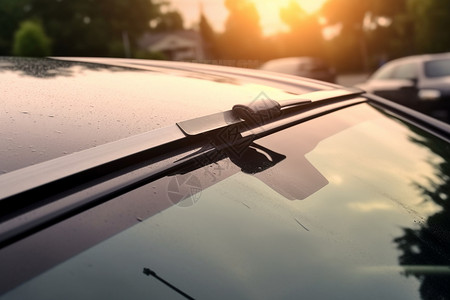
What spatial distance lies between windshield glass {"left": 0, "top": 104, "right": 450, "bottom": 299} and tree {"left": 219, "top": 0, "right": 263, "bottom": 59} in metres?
52.1

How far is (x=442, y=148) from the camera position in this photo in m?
1.57

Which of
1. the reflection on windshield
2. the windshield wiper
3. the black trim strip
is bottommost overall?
the reflection on windshield

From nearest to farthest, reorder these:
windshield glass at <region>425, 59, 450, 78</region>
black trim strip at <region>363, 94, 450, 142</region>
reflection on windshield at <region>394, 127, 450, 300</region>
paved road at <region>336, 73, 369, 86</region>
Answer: reflection on windshield at <region>394, 127, 450, 300</region> → black trim strip at <region>363, 94, 450, 142</region> → windshield glass at <region>425, 59, 450, 78</region> → paved road at <region>336, 73, 369, 86</region>

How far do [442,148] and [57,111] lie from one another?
1258mm

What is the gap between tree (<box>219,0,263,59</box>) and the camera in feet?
176

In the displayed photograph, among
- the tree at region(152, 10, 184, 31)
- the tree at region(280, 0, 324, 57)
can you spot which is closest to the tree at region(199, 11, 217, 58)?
the tree at region(152, 10, 184, 31)

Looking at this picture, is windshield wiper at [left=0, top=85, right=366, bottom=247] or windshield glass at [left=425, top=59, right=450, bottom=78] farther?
windshield glass at [left=425, top=59, right=450, bottom=78]

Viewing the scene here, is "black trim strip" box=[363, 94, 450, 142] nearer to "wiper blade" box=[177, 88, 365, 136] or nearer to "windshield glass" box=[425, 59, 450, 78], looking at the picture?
"wiper blade" box=[177, 88, 365, 136]

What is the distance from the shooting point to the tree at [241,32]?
53531 millimetres

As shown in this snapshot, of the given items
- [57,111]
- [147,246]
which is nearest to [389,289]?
[147,246]

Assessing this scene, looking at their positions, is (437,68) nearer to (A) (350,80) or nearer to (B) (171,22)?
(A) (350,80)

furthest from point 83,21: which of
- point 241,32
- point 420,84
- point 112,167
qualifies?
point 112,167

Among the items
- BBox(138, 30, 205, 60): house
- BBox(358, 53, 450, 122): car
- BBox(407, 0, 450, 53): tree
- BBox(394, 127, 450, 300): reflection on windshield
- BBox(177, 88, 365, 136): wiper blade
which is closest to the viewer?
BBox(394, 127, 450, 300): reflection on windshield

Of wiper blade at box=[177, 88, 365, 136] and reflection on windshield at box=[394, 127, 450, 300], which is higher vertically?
wiper blade at box=[177, 88, 365, 136]
